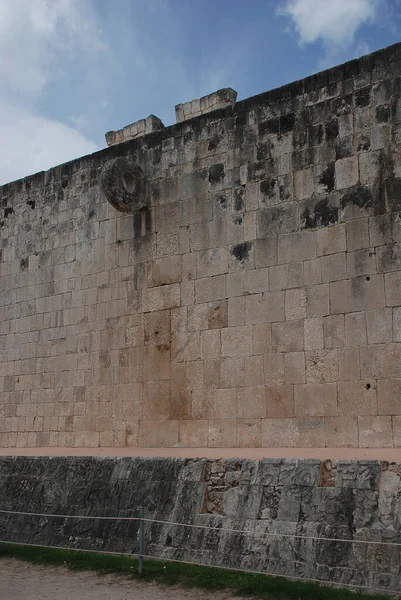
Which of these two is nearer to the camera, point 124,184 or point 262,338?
point 262,338

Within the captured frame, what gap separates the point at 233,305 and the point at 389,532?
186 inches

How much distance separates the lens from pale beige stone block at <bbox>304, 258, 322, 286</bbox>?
9500 mm

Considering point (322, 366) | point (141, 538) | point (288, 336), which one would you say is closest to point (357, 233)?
point (288, 336)

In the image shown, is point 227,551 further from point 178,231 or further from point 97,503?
point 178,231

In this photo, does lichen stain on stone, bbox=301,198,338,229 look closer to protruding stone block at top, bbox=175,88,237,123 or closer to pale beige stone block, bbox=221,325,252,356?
pale beige stone block, bbox=221,325,252,356

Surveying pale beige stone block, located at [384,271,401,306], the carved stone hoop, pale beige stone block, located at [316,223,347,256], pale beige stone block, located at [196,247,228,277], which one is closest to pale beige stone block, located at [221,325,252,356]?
pale beige stone block, located at [196,247,228,277]

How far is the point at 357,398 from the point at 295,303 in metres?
1.56

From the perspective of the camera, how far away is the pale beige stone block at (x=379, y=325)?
8.73m

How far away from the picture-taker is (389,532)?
6.16 metres

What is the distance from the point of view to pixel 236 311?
10289mm

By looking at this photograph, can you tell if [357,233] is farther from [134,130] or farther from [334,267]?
[134,130]

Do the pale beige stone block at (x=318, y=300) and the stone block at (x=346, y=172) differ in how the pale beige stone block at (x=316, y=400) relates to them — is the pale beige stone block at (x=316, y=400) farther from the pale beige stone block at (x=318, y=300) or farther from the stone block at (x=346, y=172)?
the stone block at (x=346, y=172)

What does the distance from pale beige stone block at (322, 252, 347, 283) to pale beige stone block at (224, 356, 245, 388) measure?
1708 mm

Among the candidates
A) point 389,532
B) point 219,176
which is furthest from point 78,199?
point 389,532
